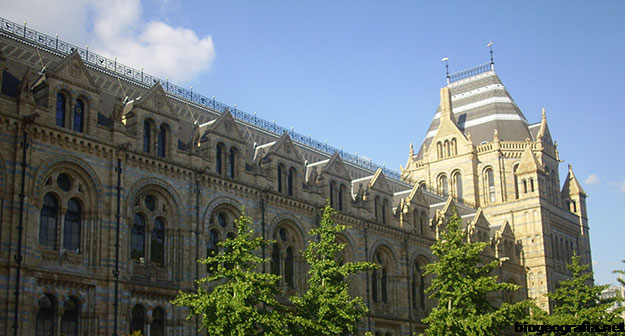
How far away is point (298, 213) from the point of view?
54.1 metres

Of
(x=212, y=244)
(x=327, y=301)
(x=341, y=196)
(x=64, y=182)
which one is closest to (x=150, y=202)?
(x=212, y=244)

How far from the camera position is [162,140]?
4538 centimetres

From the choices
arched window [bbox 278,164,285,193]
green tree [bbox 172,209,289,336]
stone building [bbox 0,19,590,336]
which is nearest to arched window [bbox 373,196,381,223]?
stone building [bbox 0,19,590,336]

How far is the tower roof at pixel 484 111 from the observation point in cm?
8925

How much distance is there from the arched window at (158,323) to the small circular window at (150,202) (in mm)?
5483

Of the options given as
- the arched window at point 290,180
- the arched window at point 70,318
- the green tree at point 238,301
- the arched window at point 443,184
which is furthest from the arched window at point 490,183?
the arched window at point 70,318

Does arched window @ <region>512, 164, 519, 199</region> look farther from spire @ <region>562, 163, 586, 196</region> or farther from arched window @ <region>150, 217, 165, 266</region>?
arched window @ <region>150, 217, 165, 266</region>

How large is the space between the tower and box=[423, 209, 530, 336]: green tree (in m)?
36.9

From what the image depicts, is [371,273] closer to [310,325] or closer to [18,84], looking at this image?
[310,325]

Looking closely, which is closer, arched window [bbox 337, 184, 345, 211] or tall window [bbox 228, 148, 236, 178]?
tall window [bbox 228, 148, 236, 178]

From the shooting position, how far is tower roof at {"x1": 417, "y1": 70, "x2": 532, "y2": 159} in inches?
3514

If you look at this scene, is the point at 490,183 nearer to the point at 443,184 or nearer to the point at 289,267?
the point at 443,184

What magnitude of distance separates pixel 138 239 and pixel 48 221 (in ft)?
18.6

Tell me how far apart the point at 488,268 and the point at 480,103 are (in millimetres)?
48610
